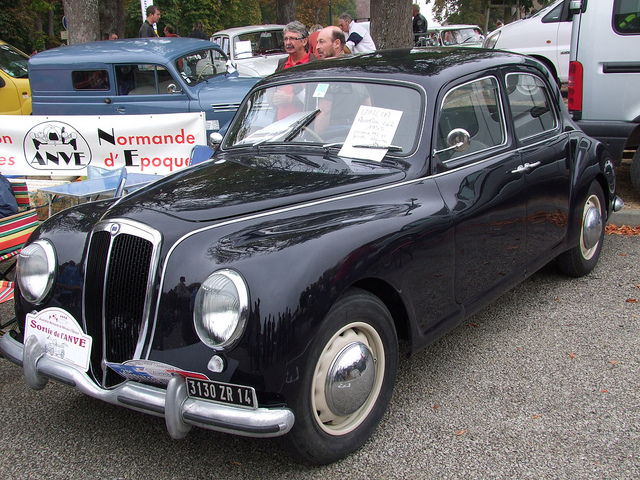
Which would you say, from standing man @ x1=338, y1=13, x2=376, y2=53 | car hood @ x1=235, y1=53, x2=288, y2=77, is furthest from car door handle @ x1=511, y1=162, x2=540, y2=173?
car hood @ x1=235, y1=53, x2=288, y2=77

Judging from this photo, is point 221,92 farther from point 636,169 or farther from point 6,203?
point 636,169

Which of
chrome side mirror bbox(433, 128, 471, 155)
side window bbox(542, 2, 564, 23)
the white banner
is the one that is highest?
side window bbox(542, 2, 564, 23)

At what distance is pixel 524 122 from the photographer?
423 cm

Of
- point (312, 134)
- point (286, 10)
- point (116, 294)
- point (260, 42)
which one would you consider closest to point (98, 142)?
point (312, 134)

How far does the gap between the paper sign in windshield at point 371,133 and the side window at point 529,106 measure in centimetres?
101

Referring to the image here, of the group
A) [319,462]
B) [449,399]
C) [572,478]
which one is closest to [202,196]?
[319,462]

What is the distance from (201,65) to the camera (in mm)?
9711

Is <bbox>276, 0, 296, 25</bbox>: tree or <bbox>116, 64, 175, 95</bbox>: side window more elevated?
<bbox>276, 0, 296, 25</bbox>: tree

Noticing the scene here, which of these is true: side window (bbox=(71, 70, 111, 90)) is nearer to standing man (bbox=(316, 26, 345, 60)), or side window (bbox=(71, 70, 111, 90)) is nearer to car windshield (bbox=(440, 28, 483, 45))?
standing man (bbox=(316, 26, 345, 60))

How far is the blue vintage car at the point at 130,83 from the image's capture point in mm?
9023

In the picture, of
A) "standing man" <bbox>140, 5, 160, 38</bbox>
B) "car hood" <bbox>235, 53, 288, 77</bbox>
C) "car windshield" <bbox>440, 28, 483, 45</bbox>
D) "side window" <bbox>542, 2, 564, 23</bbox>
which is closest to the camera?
"side window" <bbox>542, 2, 564, 23</bbox>

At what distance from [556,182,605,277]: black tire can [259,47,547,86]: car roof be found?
46.6 inches

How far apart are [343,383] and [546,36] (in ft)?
34.0

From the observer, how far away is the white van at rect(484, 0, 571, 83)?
11.2 meters
